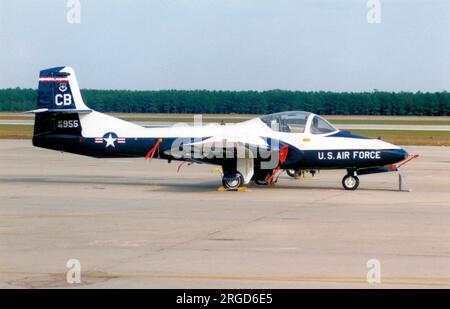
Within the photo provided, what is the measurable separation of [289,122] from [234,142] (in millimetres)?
1667

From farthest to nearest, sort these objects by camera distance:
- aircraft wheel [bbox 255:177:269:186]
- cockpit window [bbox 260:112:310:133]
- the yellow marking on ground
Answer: aircraft wheel [bbox 255:177:269:186] → cockpit window [bbox 260:112:310:133] → the yellow marking on ground

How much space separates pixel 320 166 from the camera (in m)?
21.2

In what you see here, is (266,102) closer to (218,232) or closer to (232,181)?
(232,181)

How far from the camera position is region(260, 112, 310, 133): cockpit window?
2122cm

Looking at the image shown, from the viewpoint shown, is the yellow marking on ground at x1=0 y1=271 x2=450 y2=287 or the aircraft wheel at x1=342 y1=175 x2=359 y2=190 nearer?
the yellow marking on ground at x1=0 y1=271 x2=450 y2=287

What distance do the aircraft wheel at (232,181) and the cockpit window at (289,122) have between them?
5.26 feet

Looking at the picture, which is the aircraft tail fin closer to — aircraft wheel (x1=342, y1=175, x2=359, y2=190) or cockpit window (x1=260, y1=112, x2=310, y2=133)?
cockpit window (x1=260, y1=112, x2=310, y2=133)

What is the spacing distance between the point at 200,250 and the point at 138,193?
27.1 ft

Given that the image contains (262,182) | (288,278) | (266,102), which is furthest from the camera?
(266,102)

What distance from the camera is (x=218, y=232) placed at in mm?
14336

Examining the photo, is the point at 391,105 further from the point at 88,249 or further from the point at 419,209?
the point at 88,249

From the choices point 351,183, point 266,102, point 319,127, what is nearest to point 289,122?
point 319,127

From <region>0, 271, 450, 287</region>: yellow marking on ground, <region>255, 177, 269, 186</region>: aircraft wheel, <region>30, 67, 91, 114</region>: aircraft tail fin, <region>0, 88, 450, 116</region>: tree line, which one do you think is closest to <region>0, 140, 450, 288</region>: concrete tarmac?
<region>0, 271, 450, 287</region>: yellow marking on ground

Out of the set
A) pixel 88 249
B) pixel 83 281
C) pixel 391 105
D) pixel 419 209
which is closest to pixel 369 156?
pixel 419 209
